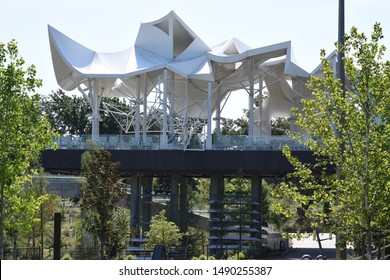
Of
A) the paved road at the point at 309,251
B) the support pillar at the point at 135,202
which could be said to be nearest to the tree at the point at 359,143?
the paved road at the point at 309,251

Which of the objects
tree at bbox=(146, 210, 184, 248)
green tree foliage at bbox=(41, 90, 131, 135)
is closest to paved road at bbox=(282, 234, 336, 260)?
tree at bbox=(146, 210, 184, 248)

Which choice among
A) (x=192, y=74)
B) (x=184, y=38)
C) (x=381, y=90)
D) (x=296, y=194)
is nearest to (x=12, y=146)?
(x=296, y=194)

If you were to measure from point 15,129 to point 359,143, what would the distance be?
389 inches

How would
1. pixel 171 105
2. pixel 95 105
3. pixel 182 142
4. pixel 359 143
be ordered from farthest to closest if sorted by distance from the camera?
1. pixel 171 105
2. pixel 95 105
3. pixel 182 142
4. pixel 359 143

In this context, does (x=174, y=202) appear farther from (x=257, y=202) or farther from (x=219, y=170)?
(x=257, y=202)

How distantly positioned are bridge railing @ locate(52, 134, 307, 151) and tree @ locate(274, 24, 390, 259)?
2589 cm

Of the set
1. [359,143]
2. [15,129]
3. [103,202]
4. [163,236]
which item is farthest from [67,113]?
[359,143]

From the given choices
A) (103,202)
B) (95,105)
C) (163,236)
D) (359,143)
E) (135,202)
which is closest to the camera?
(359,143)

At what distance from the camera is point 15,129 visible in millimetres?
22250

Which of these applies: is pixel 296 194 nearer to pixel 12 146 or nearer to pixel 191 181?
pixel 12 146

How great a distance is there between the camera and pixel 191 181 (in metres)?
84.6

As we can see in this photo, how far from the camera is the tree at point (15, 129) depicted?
2212 centimetres

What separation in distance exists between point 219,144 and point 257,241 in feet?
19.7

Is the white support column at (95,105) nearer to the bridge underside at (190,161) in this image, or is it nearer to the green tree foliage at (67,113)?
the bridge underside at (190,161)
